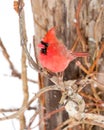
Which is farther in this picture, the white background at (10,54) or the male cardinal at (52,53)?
the white background at (10,54)

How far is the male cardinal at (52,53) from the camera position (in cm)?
102

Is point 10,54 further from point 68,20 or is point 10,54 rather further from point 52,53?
point 52,53

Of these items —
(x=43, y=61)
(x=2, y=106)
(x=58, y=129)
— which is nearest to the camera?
(x=43, y=61)

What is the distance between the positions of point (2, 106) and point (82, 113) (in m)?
0.60

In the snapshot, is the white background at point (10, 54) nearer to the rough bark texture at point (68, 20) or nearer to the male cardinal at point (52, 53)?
the rough bark texture at point (68, 20)

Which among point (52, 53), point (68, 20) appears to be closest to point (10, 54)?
point (68, 20)

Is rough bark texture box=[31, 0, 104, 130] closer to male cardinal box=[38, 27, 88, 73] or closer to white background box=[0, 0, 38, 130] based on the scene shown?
male cardinal box=[38, 27, 88, 73]

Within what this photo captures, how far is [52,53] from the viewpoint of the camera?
1.04 metres

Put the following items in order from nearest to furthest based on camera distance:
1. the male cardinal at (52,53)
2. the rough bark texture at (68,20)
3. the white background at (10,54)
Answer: the male cardinal at (52,53) < the rough bark texture at (68,20) < the white background at (10,54)

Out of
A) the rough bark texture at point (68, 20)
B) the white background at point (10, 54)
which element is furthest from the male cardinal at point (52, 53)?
the white background at point (10, 54)

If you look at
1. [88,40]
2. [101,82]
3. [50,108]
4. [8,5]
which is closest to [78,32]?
[88,40]

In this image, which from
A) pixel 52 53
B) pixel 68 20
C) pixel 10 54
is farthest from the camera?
pixel 10 54

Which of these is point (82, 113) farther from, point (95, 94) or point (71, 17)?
point (71, 17)

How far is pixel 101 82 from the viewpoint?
1304 millimetres
